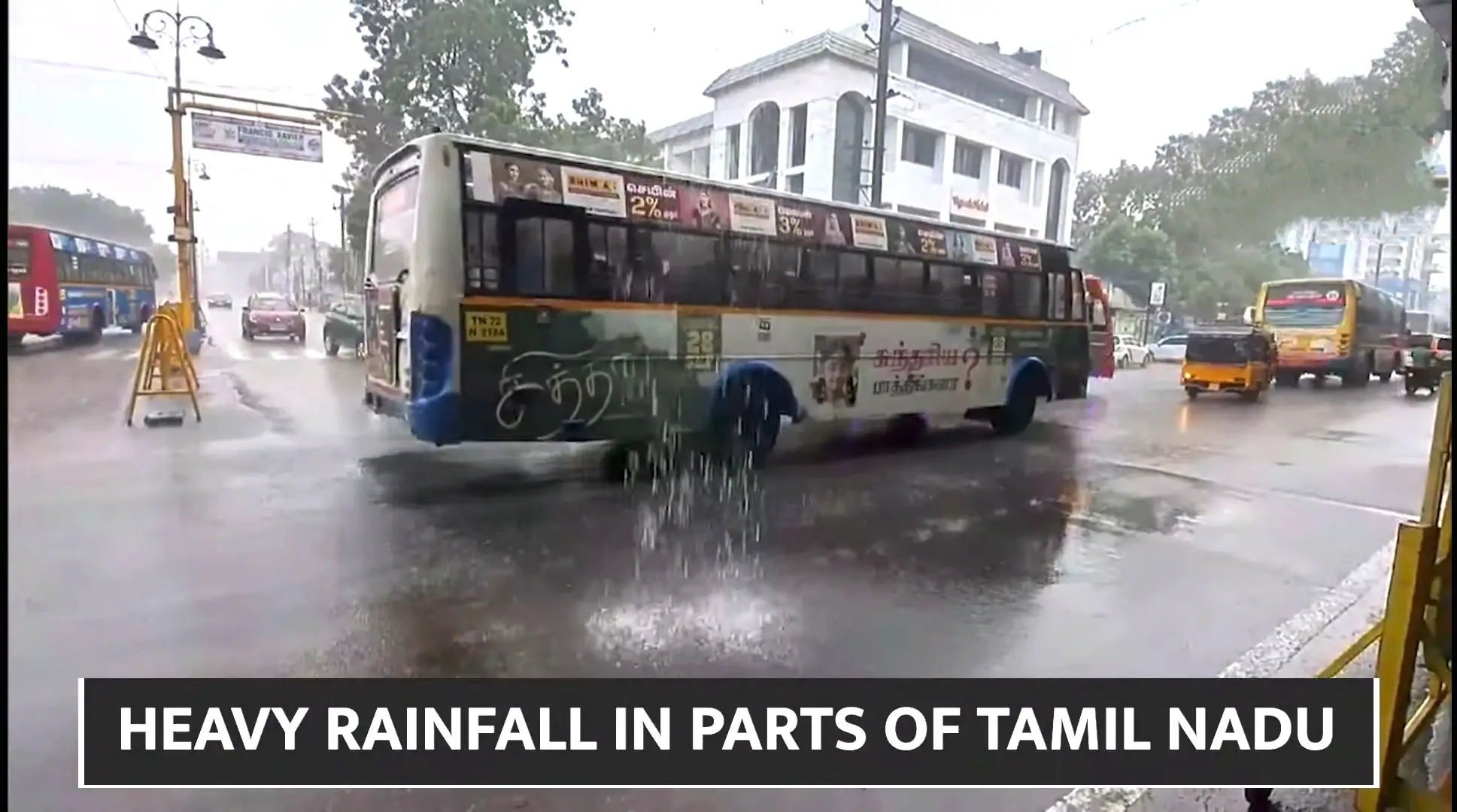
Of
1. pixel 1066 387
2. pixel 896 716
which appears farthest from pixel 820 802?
pixel 1066 387

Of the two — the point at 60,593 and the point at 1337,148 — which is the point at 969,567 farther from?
the point at 60,593

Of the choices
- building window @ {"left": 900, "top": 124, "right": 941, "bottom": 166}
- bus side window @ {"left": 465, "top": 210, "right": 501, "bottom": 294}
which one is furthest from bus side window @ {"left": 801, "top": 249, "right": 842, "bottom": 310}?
bus side window @ {"left": 465, "top": 210, "right": 501, "bottom": 294}

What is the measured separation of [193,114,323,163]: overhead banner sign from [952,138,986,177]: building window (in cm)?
158

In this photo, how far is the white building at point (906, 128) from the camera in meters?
1.91

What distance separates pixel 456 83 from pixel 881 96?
103 centimetres

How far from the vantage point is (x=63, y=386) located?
1.79 metres

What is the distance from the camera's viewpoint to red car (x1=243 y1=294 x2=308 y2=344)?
6.34 ft

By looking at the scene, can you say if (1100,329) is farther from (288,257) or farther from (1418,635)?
(288,257)

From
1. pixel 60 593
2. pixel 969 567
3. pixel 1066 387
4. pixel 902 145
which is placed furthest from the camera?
pixel 1066 387

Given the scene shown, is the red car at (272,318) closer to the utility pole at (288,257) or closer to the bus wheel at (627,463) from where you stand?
the utility pole at (288,257)

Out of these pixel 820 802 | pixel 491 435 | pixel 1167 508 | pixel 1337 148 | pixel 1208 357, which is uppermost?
pixel 1337 148

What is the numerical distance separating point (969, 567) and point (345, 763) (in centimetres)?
141

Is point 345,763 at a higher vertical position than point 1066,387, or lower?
lower

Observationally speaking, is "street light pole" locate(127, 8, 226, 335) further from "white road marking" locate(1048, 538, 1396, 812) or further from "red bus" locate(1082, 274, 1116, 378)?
"red bus" locate(1082, 274, 1116, 378)
